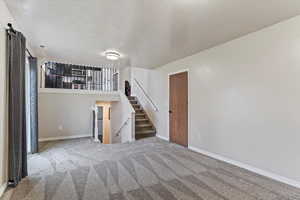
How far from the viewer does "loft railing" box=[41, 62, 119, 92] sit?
20.2ft

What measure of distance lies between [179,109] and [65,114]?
3718mm

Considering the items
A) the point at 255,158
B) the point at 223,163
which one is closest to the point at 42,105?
the point at 223,163

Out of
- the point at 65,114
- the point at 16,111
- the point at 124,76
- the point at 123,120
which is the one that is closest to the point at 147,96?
the point at 123,120

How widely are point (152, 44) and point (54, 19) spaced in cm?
189

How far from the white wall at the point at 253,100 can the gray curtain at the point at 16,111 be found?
3549 mm

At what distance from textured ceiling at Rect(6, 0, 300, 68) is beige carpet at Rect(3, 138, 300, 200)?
248 cm

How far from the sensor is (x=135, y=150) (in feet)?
13.6

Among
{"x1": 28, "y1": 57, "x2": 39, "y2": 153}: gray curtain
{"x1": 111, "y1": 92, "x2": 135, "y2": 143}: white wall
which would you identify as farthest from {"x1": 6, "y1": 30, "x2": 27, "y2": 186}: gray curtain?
{"x1": 111, "y1": 92, "x2": 135, "y2": 143}: white wall

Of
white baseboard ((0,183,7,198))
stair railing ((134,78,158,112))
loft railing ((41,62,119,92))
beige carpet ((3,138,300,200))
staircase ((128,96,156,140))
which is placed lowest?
beige carpet ((3,138,300,200))

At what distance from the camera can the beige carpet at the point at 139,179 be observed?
217cm

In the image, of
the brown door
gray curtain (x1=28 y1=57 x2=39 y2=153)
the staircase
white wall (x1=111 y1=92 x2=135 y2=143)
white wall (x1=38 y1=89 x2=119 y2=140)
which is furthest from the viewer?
the staircase

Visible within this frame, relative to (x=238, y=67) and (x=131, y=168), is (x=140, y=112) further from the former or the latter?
(x=238, y=67)

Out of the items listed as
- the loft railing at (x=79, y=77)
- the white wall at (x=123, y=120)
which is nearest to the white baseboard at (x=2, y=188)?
the white wall at (x=123, y=120)

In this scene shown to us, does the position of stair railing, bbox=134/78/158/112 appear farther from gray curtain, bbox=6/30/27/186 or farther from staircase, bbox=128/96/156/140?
gray curtain, bbox=6/30/27/186
